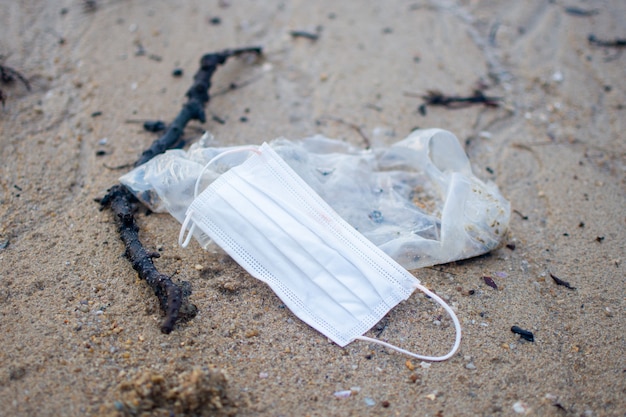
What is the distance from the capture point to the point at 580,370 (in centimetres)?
187

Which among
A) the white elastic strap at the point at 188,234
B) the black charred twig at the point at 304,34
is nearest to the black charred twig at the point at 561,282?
the white elastic strap at the point at 188,234

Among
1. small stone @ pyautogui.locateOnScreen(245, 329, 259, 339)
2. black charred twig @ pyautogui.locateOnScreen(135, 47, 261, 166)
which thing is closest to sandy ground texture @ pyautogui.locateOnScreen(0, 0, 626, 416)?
small stone @ pyautogui.locateOnScreen(245, 329, 259, 339)

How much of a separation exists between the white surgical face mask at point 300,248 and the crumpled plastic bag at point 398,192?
0.14m

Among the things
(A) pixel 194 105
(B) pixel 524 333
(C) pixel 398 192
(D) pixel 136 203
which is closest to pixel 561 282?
(B) pixel 524 333

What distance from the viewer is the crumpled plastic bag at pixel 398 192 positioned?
221 centimetres

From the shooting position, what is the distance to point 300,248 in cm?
205

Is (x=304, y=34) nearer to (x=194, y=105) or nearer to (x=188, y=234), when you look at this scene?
(x=194, y=105)

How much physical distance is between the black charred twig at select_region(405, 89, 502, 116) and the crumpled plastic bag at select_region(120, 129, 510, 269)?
0.70 metres

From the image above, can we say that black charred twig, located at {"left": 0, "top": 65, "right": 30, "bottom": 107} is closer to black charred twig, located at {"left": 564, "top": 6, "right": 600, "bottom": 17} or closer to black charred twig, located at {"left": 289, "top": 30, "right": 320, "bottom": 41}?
black charred twig, located at {"left": 289, "top": 30, "right": 320, "bottom": 41}

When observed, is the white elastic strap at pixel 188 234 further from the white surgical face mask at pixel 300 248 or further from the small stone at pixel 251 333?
the small stone at pixel 251 333

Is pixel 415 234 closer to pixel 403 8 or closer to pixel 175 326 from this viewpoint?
pixel 175 326

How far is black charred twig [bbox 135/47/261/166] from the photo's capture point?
2625 mm

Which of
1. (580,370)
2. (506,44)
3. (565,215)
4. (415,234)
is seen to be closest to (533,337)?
(580,370)

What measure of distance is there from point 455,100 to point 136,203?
2070 mm
